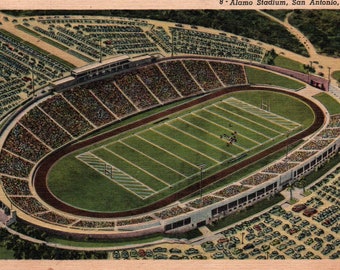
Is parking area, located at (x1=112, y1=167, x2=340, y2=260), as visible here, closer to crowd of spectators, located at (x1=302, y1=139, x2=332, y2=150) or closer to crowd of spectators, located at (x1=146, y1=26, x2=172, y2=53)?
crowd of spectators, located at (x1=302, y1=139, x2=332, y2=150)

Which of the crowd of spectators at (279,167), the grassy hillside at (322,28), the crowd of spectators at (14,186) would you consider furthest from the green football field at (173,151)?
the grassy hillside at (322,28)

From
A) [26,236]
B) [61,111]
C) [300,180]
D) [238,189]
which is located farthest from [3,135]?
[300,180]

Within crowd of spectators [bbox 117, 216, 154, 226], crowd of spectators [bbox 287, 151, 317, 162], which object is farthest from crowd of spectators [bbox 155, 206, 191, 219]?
crowd of spectators [bbox 287, 151, 317, 162]

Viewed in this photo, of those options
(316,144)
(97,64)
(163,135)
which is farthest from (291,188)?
(97,64)

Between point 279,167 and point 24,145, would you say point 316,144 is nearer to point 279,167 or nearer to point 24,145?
point 279,167

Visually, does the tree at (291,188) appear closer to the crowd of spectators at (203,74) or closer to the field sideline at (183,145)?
the field sideline at (183,145)

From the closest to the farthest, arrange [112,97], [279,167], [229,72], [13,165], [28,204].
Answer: [28,204], [13,165], [279,167], [112,97], [229,72]

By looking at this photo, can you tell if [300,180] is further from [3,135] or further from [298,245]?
[3,135]
